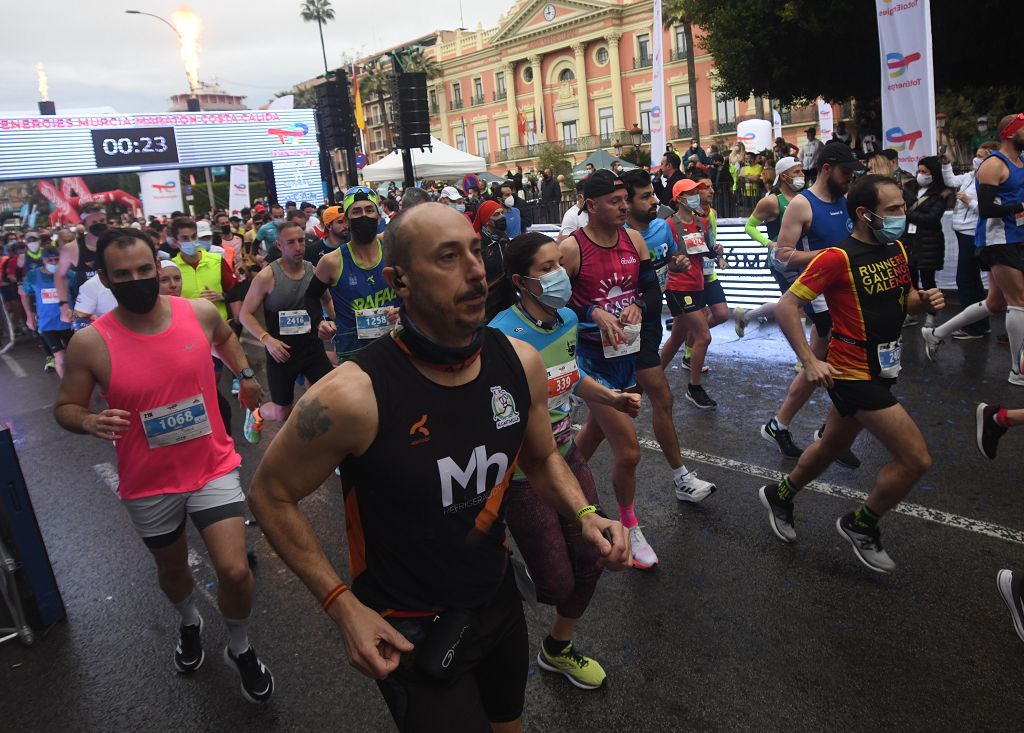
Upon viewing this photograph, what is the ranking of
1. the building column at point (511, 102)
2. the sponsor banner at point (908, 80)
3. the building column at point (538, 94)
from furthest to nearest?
the building column at point (511, 102) < the building column at point (538, 94) < the sponsor banner at point (908, 80)

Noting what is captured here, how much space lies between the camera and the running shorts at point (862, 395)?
390 centimetres

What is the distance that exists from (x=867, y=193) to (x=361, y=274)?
331 centimetres

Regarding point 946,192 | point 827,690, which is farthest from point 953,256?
point 827,690

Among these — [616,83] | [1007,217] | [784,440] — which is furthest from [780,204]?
[616,83]

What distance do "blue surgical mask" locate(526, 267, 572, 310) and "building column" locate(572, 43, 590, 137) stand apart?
6179 centimetres

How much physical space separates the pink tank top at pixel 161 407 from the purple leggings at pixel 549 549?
1.47 m

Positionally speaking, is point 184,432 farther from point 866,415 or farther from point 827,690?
point 866,415

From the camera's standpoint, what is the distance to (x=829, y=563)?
4191mm

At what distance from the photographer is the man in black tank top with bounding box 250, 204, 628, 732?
192 cm

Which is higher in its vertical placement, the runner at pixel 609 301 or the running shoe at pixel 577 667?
the runner at pixel 609 301

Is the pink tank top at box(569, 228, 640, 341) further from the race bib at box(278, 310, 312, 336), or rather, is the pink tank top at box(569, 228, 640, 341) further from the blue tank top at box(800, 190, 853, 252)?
the race bib at box(278, 310, 312, 336)

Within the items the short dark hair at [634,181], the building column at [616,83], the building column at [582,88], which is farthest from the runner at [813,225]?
the building column at [582,88]

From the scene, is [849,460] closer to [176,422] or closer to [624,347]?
[624,347]

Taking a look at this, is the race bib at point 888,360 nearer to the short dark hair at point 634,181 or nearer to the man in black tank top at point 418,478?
the short dark hair at point 634,181
